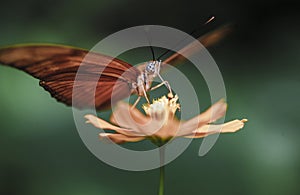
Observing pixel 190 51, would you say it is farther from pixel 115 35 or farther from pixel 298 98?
pixel 115 35

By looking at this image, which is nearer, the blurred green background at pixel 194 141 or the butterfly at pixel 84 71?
the butterfly at pixel 84 71

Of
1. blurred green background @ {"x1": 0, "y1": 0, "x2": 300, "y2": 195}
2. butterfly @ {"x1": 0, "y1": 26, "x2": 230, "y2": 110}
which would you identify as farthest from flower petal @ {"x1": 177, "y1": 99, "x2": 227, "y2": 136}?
blurred green background @ {"x1": 0, "y1": 0, "x2": 300, "y2": 195}

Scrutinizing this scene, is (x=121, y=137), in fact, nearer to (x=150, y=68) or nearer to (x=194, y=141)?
(x=150, y=68)

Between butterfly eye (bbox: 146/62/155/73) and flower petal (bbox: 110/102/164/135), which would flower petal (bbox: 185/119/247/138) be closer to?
flower petal (bbox: 110/102/164/135)

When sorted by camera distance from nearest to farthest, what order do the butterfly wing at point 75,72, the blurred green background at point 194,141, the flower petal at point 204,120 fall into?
1. the butterfly wing at point 75,72
2. the flower petal at point 204,120
3. the blurred green background at point 194,141

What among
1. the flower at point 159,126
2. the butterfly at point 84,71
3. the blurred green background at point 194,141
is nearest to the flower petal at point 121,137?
the flower at point 159,126

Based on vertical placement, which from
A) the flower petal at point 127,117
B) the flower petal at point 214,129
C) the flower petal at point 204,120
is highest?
the flower petal at point 127,117

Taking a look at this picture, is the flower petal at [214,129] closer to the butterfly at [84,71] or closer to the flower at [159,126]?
the flower at [159,126]

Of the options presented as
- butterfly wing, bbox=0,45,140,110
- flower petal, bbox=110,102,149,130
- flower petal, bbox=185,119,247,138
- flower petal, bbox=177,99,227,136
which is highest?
butterfly wing, bbox=0,45,140,110

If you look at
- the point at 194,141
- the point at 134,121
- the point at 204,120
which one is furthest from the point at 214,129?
the point at 194,141

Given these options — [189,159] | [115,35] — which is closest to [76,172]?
[189,159]
